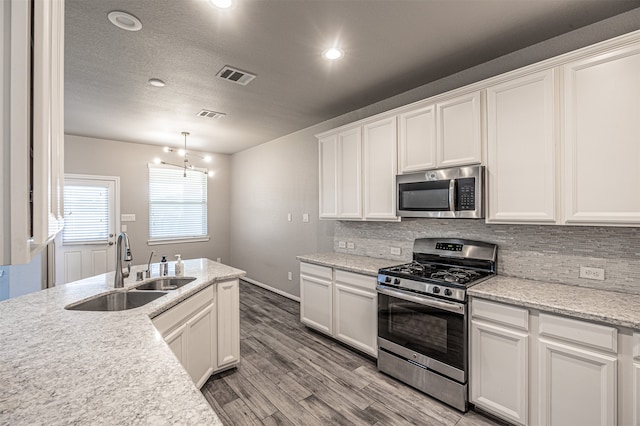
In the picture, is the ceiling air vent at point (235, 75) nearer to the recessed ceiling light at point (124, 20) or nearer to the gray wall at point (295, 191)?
the recessed ceiling light at point (124, 20)

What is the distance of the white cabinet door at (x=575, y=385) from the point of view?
1655mm

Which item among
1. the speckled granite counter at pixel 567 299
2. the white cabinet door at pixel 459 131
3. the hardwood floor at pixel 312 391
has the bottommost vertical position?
the hardwood floor at pixel 312 391

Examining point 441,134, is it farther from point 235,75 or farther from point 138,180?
point 138,180

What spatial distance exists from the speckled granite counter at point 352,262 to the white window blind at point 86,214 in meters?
3.93

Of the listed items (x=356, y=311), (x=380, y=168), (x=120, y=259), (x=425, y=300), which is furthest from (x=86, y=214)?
(x=425, y=300)

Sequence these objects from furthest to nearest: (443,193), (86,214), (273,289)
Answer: (273,289)
(86,214)
(443,193)

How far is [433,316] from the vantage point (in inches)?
91.2

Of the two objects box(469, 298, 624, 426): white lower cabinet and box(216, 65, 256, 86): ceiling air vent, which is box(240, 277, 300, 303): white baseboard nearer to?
box(469, 298, 624, 426): white lower cabinet

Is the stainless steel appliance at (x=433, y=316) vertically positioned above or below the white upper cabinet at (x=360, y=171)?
below

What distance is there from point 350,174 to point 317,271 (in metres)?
1.17

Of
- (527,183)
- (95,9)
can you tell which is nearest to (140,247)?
(95,9)

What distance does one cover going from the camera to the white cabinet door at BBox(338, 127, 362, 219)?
3336 mm

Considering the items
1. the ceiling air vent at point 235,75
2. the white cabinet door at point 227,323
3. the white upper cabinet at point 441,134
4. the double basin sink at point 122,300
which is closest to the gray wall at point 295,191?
the white upper cabinet at point 441,134

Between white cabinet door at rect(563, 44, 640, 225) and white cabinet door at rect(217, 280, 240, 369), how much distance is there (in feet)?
8.51
